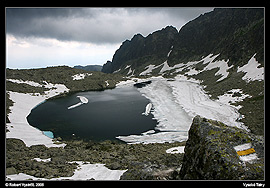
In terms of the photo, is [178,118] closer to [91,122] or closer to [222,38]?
[91,122]

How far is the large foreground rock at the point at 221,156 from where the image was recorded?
563cm

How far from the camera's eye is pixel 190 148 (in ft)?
25.8

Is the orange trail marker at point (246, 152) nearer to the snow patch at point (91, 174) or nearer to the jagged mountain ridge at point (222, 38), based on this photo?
the snow patch at point (91, 174)

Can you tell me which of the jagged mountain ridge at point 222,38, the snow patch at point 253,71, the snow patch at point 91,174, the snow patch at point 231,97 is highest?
the jagged mountain ridge at point 222,38

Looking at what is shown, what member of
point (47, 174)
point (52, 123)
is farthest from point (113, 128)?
point (47, 174)

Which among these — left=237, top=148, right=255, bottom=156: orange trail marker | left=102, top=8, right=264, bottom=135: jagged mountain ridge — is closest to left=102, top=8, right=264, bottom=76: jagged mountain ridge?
left=102, top=8, right=264, bottom=135: jagged mountain ridge

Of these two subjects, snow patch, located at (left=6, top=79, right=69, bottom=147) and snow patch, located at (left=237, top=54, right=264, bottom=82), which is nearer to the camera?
snow patch, located at (left=6, top=79, right=69, bottom=147)

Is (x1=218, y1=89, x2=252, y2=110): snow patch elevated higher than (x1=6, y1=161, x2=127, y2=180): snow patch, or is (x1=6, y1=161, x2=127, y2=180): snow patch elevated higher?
(x1=218, y1=89, x2=252, y2=110): snow patch

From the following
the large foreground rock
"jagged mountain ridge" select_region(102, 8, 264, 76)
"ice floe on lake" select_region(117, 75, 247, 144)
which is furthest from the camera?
"jagged mountain ridge" select_region(102, 8, 264, 76)

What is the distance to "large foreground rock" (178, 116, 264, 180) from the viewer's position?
5629 mm

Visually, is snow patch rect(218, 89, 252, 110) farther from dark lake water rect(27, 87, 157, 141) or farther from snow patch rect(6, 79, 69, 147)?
snow patch rect(6, 79, 69, 147)

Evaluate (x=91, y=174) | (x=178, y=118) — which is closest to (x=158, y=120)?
(x=178, y=118)

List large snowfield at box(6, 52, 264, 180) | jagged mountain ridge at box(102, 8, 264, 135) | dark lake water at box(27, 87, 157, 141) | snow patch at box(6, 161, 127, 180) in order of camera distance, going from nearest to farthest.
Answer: snow patch at box(6, 161, 127, 180), large snowfield at box(6, 52, 264, 180), dark lake water at box(27, 87, 157, 141), jagged mountain ridge at box(102, 8, 264, 135)

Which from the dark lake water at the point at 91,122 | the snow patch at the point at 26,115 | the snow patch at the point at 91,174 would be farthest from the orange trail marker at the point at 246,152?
the dark lake water at the point at 91,122
